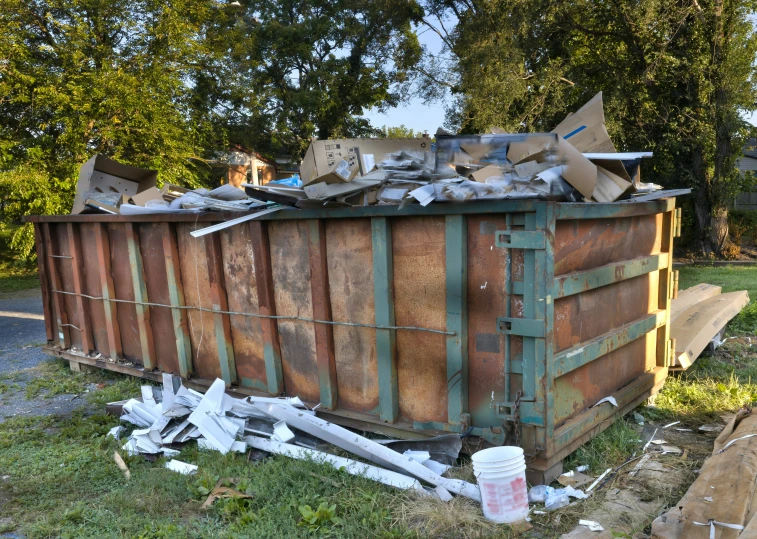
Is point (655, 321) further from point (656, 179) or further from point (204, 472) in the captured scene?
point (656, 179)

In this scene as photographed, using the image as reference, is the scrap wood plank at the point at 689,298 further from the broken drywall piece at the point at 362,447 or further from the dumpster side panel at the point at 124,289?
the dumpster side panel at the point at 124,289

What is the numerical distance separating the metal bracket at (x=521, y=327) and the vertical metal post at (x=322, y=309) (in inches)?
49.2

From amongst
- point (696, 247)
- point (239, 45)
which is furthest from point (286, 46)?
point (696, 247)

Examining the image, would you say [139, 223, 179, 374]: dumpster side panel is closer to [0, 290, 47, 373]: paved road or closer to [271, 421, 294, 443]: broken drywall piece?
[271, 421, 294, 443]: broken drywall piece

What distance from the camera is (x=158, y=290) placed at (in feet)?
17.5

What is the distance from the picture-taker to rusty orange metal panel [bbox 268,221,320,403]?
4.12 metres

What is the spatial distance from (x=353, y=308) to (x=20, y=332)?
281 inches

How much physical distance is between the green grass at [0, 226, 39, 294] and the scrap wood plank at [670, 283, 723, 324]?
1366 cm

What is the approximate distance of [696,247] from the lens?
15.6 metres

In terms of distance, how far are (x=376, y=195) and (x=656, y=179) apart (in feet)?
48.4

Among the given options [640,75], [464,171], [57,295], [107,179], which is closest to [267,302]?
[464,171]

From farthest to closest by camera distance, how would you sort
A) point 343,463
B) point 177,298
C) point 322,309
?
point 177,298
point 322,309
point 343,463

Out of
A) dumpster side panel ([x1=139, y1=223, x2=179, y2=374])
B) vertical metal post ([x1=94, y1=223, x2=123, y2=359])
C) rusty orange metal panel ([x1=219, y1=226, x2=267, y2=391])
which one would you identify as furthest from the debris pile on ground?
vertical metal post ([x1=94, y1=223, x2=123, y2=359])

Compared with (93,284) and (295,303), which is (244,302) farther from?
(93,284)
